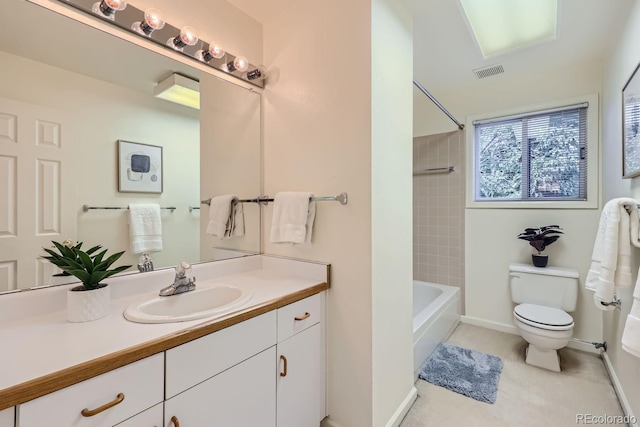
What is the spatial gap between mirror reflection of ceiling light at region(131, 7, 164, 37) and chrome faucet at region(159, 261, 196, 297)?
1095 millimetres

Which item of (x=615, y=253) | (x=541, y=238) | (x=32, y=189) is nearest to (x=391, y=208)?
(x=615, y=253)

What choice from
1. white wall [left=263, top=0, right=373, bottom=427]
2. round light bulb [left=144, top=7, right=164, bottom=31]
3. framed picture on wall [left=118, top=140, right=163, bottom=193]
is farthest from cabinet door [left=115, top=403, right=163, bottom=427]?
round light bulb [left=144, top=7, right=164, bottom=31]

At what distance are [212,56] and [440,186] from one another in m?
2.47

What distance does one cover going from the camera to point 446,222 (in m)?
3.00

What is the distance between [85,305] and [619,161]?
290cm

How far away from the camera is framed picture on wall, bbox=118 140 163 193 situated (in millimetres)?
1302

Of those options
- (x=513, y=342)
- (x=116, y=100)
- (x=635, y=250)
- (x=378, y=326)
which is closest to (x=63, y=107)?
(x=116, y=100)

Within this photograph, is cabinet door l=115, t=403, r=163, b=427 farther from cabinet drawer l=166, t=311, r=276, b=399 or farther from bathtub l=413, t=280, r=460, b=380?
bathtub l=413, t=280, r=460, b=380

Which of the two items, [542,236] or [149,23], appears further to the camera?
[542,236]

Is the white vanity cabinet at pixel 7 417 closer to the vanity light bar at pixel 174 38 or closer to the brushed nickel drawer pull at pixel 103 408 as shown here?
the brushed nickel drawer pull at pixel 103 408

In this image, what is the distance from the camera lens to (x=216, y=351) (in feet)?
3.22

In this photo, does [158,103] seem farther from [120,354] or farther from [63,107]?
[120,354]

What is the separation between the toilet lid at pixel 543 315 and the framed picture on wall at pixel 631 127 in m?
1.06

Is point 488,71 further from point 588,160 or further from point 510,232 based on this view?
point 510,232
